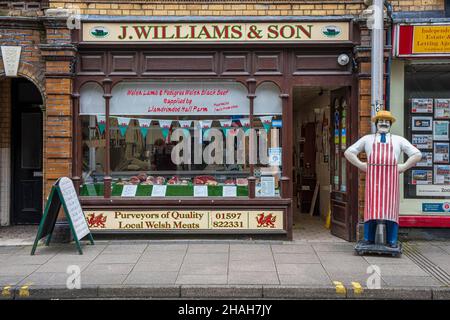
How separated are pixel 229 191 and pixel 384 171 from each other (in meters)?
2.67

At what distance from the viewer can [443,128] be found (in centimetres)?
900

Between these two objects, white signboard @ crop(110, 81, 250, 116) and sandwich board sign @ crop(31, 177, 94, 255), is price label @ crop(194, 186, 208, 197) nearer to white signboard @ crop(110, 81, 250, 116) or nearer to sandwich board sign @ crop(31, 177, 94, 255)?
white signboard @ crop(110, 81, 250, 116)

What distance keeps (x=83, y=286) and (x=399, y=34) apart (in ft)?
20.8

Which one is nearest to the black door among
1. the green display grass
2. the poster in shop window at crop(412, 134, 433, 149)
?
the green display grass

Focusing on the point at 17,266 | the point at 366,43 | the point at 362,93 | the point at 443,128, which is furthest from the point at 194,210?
the point at 443,128

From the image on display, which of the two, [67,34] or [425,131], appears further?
[425,131]

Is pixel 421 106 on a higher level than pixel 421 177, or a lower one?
higher

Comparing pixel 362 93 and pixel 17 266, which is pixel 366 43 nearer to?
pixel 362 93

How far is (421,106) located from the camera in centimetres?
896

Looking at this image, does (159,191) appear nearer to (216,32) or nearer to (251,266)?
(251,266)

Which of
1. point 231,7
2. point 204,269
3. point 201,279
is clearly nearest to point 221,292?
point 201,279

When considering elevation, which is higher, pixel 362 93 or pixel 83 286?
pixel 362 93

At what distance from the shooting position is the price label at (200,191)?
887 centimetres
